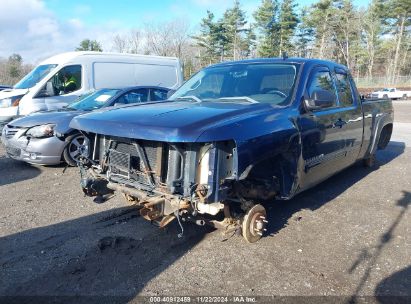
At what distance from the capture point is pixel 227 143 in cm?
342

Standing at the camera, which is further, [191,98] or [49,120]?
[49,120]

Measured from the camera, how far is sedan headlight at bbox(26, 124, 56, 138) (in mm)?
6996

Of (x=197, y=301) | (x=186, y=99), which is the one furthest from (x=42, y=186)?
(x=197, y=301)

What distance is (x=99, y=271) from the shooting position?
140 inches

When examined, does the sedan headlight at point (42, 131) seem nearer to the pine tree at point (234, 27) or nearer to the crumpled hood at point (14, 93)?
the crumpled hood at point (14, 93)

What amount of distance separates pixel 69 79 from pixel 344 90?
7.83 m

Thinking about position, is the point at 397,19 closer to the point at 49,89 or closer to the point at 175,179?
the point at 49,89

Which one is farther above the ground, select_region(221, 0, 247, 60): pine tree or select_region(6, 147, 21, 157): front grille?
select_region(221, 0, 247, 60): pine tree

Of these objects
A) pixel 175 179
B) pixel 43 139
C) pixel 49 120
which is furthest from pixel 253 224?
pixel 49 120

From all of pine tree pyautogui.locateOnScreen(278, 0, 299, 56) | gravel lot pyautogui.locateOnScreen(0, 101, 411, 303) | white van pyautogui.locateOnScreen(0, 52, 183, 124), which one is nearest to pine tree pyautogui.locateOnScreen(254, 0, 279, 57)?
pine tree pyautogui.locateOnScreen(278, 0, 299, 56)

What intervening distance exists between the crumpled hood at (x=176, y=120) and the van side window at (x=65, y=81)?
7024mm

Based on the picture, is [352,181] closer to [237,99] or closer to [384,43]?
[237,99]

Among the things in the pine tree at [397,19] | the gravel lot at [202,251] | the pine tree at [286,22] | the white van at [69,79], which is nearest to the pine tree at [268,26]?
the pine tree at [286,22]

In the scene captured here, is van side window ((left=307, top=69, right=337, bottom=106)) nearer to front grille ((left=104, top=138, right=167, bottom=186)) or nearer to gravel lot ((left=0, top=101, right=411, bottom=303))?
gravel lot ((left=0, top=101, right=411, bottom=303))
